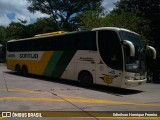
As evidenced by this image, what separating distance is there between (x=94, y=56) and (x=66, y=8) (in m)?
36.2

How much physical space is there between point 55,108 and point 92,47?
6.60 meters

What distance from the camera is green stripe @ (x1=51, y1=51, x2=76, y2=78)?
18.1 meters

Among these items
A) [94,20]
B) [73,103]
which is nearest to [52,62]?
[73,103]

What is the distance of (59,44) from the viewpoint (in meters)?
19.0

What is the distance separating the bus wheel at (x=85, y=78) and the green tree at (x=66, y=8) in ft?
110

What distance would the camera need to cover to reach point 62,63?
18766mm

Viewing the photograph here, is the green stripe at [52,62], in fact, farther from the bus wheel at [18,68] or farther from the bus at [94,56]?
the bus wheel at [18,68]

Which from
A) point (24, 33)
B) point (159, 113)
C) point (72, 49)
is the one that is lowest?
point (159, 113)

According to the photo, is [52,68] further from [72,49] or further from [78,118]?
[78,118]

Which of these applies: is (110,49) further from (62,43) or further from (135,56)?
(62,43)

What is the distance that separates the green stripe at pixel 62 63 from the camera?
18.1 meters

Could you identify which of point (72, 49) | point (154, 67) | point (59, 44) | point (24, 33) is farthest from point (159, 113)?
point (24, 33)

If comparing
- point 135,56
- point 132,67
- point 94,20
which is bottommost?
point 132,67

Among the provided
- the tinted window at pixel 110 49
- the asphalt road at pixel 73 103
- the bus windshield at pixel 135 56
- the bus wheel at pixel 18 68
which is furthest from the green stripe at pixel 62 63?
the bus wheel at pixel 18 68
